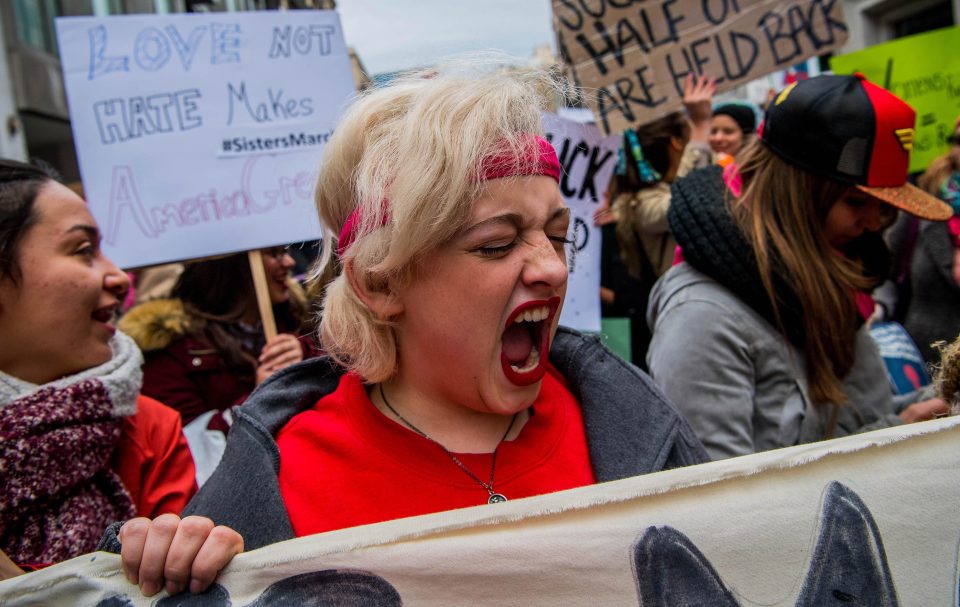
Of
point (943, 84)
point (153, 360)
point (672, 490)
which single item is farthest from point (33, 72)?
point (672, 490)

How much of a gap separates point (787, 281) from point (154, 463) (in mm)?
1528

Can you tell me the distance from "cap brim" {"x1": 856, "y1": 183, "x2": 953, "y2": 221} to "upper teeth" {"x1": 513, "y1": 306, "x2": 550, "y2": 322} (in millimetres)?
1047

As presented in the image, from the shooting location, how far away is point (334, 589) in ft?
3.10

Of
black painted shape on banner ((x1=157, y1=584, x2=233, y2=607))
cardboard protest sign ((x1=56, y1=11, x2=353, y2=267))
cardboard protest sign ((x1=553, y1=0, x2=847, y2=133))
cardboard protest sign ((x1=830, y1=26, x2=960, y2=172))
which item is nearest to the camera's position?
black painted shape on banner ((x1=157, y1=584, x2=233, y2=607))

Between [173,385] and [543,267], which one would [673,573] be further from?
[173,385]

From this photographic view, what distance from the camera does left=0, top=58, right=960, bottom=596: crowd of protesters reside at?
1151 millimetres

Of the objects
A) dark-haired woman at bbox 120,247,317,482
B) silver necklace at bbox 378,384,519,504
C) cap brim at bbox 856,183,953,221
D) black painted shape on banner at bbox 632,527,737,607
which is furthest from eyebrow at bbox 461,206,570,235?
dark-haired woman at bbox 120,247,317,482

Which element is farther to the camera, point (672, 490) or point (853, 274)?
point (853, 274)

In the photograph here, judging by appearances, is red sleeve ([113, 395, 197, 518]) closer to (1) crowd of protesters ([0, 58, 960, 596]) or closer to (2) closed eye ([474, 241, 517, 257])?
(1) crowd of protesters ([0, 58, 960, 596])

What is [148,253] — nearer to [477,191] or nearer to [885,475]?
[477,191]

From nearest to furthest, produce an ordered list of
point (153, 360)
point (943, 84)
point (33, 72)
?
point (153, 360) → point (943, 84) → point (33, 72)

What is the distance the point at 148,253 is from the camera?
2.39 m

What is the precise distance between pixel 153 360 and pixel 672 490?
234 centimetres

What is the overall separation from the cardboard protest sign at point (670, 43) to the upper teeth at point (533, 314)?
2068mm
